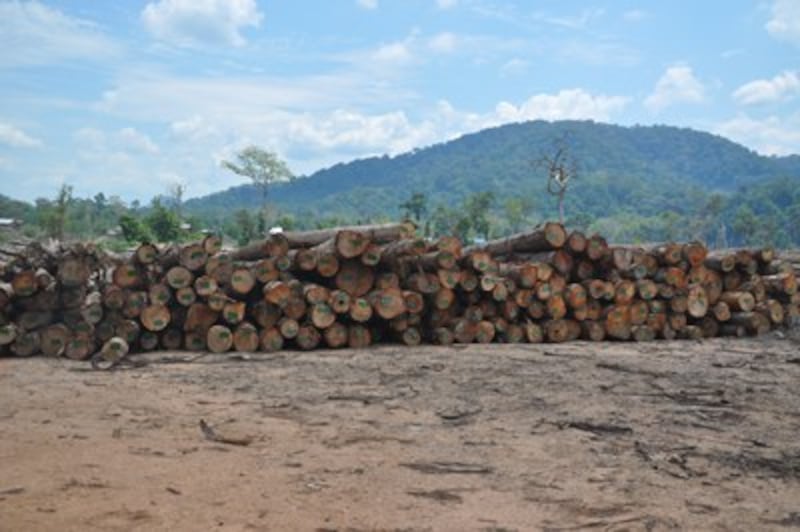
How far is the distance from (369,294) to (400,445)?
4.62 meters

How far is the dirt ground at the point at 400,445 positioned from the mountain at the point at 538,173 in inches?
3945

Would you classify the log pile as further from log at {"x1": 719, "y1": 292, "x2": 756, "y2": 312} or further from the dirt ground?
the dirt ground

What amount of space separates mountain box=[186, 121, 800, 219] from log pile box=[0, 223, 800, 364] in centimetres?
9582

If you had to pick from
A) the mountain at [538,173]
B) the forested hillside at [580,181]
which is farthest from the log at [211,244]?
the mountain at [538,173]

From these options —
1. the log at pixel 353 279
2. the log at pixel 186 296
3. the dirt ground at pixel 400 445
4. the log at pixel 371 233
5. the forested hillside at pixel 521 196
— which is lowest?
the dirt ground at pixel 400 445

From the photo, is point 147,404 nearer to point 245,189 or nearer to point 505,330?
point 505,330

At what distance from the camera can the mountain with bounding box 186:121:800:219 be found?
116562 millimetres

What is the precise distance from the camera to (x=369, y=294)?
31.4ft

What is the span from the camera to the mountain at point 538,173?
117 metres

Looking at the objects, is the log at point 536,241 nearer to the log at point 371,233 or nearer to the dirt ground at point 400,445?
the log at point 371,233

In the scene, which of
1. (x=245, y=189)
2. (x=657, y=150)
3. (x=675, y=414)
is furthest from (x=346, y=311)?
(x=657, y=150)

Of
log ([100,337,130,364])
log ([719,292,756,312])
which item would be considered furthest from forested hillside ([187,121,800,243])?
log ([100,337,130,364])

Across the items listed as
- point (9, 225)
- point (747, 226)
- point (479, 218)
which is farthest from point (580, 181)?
point (9, 225)

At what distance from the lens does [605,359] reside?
8.56m
